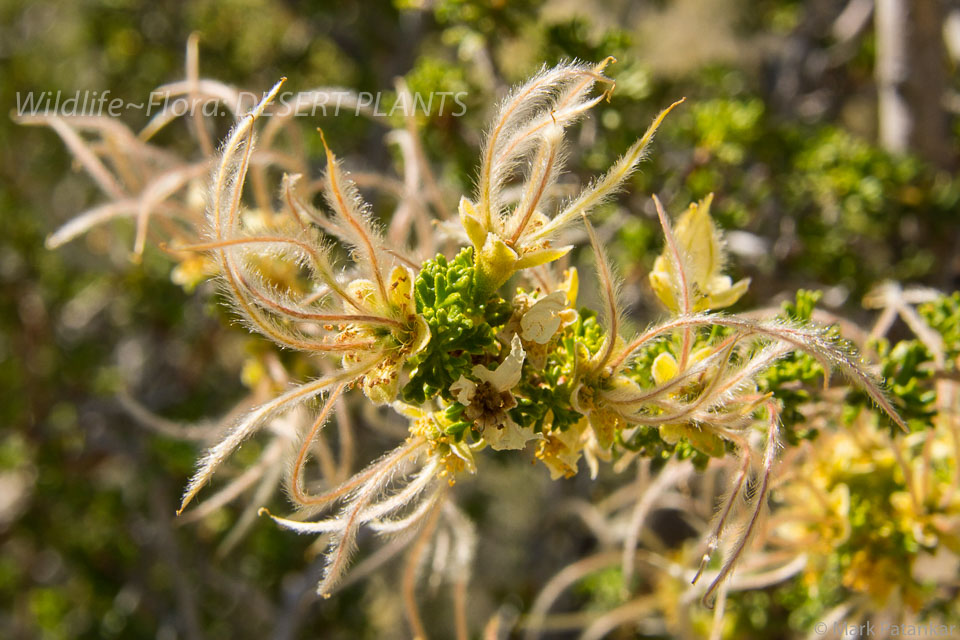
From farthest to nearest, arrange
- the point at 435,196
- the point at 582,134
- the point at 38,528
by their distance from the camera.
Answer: the point at 38,528 → the point at 582,134 → the point at 435,196

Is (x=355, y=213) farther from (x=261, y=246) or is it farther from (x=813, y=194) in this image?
(x=813, y=194)

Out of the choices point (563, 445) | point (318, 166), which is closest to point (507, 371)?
point (563, 445)

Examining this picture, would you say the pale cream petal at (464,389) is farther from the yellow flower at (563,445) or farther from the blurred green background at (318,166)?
the blurred green background at (318,166)

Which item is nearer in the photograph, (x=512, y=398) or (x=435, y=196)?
(x=512, y=398)

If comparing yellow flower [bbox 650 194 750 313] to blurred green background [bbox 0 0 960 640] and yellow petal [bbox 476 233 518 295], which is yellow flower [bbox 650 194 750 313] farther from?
blurred green background [bbox 0 0 960 640]

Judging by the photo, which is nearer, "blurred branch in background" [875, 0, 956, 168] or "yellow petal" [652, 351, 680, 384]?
"yellow petal" [652, 351, 680, 384]

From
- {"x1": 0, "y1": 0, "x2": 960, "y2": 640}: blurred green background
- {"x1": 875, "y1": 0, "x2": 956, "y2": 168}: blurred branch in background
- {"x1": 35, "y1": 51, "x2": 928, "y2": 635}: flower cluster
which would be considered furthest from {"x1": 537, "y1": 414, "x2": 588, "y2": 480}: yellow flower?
{"x1": 875, "y1": 0, "x2": 956, "y2": 168}: blurred branch in background

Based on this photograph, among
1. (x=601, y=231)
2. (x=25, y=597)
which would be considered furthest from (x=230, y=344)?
(x=601, y=231)
